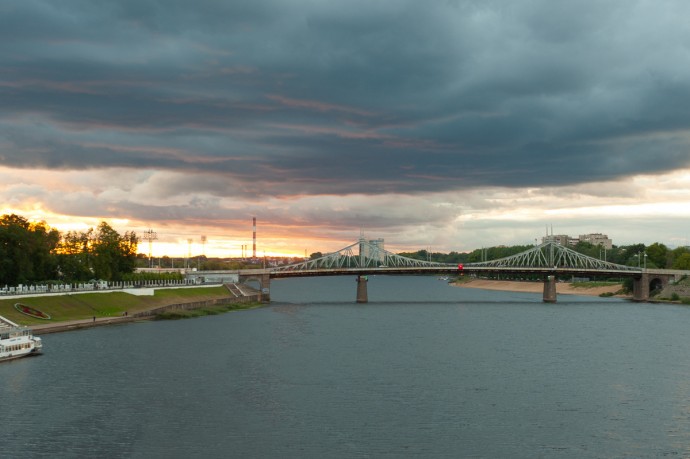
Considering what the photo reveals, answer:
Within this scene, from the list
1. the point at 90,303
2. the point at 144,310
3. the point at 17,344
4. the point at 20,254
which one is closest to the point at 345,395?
the point at 17,344

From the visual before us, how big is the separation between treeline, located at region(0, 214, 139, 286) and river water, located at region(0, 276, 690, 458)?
27.1 meters

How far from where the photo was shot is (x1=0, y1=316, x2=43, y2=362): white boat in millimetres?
74694

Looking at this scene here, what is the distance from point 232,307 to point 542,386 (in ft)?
348

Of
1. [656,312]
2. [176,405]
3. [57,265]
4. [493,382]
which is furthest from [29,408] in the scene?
[656,312]

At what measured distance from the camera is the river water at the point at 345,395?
148 feet

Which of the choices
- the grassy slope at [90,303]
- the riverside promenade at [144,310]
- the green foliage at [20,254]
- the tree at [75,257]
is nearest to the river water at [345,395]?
the riverside promenade at [144,310]

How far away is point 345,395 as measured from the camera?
59.7m

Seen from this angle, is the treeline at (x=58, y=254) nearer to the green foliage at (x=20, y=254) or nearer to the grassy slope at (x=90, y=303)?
Result: the green foliage at (x=20, y=254)

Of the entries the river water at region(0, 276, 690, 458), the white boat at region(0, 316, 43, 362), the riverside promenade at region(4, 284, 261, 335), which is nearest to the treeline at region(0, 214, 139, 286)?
the riverside promenade at region(4, 284, 261, 335)

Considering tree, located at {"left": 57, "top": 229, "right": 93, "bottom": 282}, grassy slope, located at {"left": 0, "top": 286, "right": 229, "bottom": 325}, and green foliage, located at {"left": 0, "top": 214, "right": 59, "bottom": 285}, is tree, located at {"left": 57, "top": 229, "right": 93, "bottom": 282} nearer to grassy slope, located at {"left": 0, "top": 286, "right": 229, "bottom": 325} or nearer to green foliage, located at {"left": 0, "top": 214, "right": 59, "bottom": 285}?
green foliage, located at {"left": 0, "top": 214, "right": 59, "bottom": 285}

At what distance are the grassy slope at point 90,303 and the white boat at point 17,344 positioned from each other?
1414cm

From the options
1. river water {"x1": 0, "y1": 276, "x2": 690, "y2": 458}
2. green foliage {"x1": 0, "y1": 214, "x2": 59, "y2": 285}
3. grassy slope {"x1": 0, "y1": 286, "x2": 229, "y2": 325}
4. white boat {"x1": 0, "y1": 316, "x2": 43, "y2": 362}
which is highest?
green foliage {"x1": 0, "y1": 214, "x2": 59, "y2": 285}

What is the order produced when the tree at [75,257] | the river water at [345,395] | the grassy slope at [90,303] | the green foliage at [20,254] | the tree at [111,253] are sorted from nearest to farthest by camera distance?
the river water at [345,395] → the grassy slope at [90,303] → the green foliage at [20,254] → the tree at [75,257] → the tree at [111,253]

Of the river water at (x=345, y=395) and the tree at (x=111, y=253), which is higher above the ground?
the tree at (x=111, y=253)
